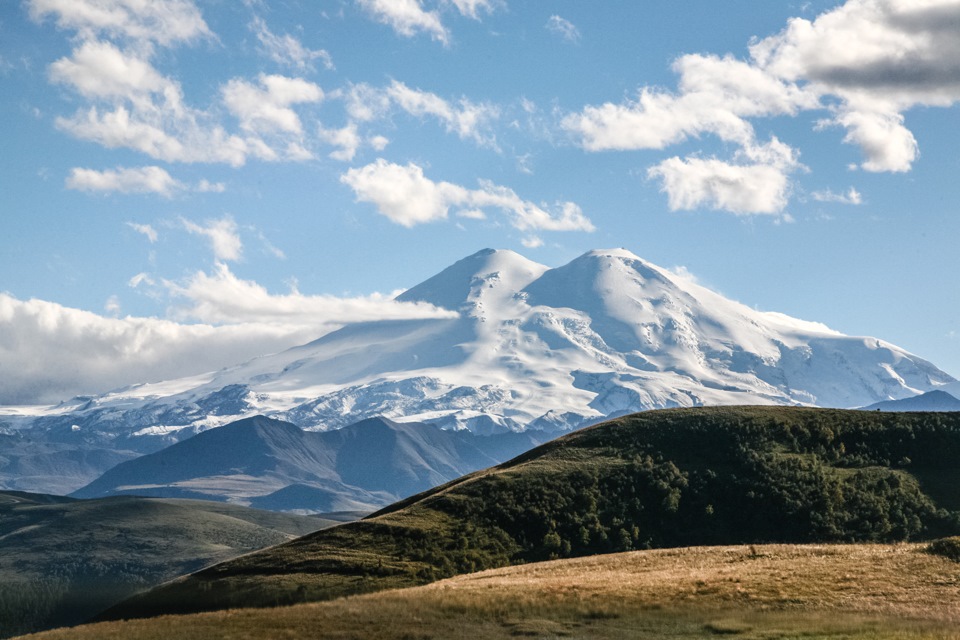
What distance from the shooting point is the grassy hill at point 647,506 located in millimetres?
113062

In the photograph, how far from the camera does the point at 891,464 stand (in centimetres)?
14600

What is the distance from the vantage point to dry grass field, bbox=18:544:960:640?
5612 cm

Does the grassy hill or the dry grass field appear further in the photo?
the grassy hill

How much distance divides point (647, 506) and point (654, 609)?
252ft

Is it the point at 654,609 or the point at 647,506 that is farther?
the point at 647,506

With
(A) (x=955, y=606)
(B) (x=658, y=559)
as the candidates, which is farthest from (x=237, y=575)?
(A) (x=955, y=606)

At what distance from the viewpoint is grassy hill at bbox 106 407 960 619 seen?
113062mm

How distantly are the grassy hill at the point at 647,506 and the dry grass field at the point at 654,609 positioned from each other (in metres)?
32.0

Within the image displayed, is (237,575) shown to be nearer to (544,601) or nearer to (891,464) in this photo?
(544,601)

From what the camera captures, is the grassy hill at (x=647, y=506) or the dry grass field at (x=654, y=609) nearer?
the dry grass field at (x=654, y=609)

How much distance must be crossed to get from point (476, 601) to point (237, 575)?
52634 mm

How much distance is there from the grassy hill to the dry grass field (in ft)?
105

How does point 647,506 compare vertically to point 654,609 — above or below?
above

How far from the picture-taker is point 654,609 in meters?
62.3
